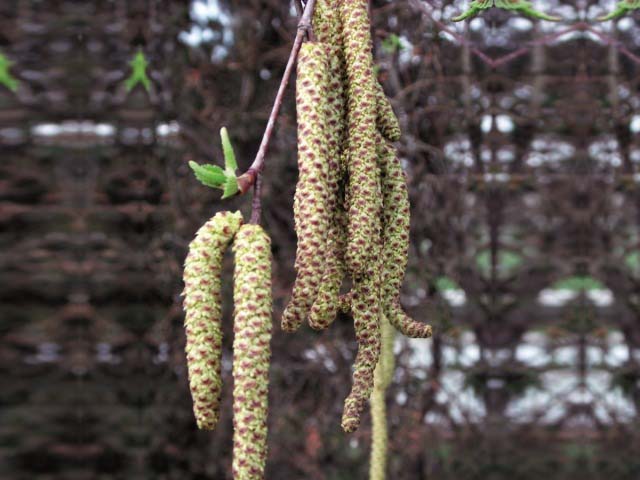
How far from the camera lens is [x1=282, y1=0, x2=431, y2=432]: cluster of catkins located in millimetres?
828

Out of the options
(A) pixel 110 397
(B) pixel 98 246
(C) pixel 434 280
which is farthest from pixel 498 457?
(B) pixel 98 246

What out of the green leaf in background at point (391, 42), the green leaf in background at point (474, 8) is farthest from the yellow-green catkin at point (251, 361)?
the green leaf in background at point (391, 42)

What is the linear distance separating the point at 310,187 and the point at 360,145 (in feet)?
0.37

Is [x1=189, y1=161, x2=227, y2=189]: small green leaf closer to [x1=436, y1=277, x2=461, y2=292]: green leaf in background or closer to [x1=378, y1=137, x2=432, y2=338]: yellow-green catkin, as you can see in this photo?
[x1=378, y1=137, x2=432, y2=338]: yellow-green catkin

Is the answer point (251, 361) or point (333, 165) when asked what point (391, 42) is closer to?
point (333, 165)

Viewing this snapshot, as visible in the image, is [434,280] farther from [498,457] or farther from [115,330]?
[115,330]

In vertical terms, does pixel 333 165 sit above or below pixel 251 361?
above

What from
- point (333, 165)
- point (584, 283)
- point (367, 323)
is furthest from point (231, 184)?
point (584, 283)

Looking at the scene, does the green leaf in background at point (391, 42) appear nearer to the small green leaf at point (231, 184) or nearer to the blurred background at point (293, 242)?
the blurred background at point (293, 242)

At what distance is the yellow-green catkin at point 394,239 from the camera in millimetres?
977

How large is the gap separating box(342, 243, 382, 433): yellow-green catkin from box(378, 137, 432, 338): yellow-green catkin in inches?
2.5

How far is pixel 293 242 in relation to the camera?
2.42 meters

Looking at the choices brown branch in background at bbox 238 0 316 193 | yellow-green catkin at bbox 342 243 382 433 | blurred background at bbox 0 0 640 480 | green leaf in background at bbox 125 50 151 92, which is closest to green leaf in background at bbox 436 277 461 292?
blurred background at bbox 0 0 640 480

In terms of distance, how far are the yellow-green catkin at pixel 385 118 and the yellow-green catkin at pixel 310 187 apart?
120mm
